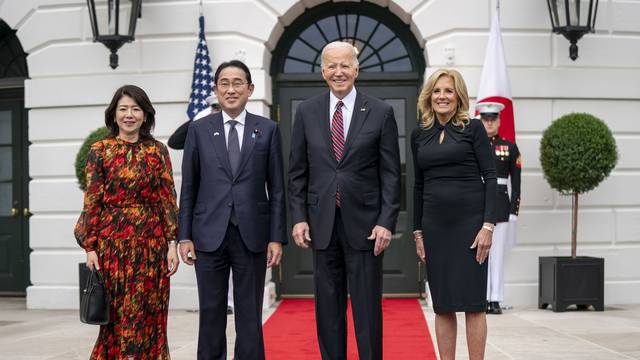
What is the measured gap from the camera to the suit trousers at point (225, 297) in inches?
160

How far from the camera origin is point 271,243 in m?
4.16

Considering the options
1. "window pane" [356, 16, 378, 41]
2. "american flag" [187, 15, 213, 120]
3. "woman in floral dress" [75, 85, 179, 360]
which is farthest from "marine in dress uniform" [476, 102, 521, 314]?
"woman in floral dress" [75, 85, 179, 360]

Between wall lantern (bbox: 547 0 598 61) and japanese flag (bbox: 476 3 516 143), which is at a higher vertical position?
wall lantern (bbox: 547 0 598 61)

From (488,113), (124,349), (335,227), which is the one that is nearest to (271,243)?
(335,227)

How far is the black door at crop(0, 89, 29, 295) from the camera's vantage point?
982 cm

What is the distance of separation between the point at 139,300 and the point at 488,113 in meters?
4.66

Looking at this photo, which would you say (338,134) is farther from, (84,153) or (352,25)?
(352,25)

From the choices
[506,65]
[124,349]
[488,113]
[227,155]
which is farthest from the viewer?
[506,65]

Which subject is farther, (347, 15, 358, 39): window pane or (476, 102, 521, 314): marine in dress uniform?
(347, 15, 358, 39): window pane

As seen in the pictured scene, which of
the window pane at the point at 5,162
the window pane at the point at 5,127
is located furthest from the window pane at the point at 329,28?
the window pane at the point at 5,162

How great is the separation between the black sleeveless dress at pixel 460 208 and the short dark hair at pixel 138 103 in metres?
1.57

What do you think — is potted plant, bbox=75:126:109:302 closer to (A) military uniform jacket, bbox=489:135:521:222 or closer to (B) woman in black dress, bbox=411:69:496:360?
(A) military uniform jacket, bbox=489:135:521:222

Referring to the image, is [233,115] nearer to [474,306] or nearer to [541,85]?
[474,306]

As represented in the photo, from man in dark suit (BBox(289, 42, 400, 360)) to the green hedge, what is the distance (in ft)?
13.8
